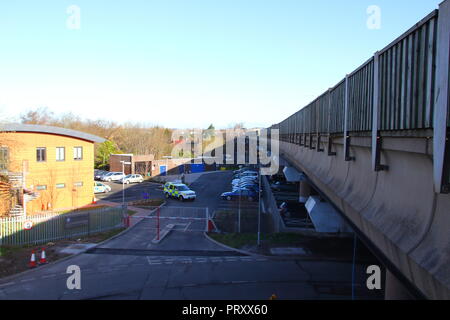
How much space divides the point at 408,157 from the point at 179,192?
29689 millimetres

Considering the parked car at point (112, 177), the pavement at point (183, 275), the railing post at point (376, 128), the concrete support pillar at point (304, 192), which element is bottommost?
the pavement at point (183, 275)

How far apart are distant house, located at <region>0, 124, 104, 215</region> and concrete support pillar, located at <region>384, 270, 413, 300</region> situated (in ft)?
74.5

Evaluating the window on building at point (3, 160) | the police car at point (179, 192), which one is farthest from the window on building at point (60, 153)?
the police car at point (179, 192)

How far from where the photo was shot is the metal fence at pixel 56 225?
17469mm

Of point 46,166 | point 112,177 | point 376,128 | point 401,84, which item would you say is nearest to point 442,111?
point 401,84

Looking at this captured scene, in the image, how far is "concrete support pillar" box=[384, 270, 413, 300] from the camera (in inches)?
219

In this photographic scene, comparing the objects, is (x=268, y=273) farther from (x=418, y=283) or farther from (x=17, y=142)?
(x=17, y=142)

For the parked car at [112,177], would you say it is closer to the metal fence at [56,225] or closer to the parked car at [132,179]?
the parked car at [132,179]

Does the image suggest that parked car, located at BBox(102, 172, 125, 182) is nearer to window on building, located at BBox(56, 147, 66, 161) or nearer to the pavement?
window on building, located at BBox(56, 147, 66, 161)

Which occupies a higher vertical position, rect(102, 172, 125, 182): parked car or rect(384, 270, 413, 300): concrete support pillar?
rect(384, 270, 413, 300): concrete support pillar

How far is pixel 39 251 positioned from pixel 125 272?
5569mm

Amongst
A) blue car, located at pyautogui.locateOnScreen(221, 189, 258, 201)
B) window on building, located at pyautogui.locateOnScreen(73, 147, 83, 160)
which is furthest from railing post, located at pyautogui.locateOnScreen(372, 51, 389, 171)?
blue car, located at pyautogui.locateOnScreen(221, 189, 258, 201)

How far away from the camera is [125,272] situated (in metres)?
14.2

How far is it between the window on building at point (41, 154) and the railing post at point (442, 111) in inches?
1081
